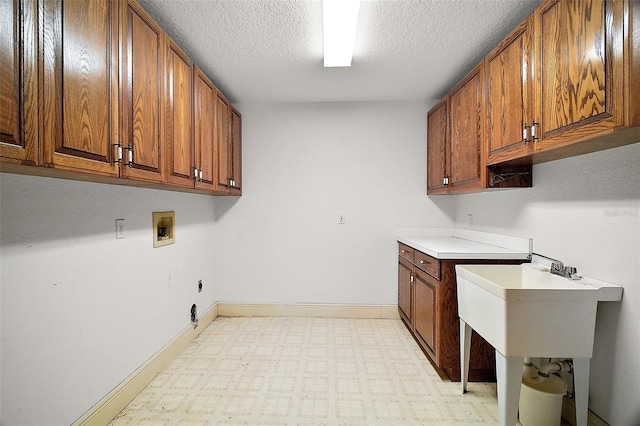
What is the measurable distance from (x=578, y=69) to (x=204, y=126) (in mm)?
2317

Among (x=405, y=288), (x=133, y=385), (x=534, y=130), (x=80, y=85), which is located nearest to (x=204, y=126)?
(x=80, y=85)

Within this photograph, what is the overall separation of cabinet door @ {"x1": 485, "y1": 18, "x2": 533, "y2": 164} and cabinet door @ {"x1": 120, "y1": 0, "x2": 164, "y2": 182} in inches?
80.8

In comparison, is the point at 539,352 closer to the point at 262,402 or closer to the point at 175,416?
the point at 262,402

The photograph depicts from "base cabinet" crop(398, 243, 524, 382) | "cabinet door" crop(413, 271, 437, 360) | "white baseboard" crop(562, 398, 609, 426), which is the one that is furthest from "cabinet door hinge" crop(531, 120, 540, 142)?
"white baseboard" crop(562, 398, 609, 426)

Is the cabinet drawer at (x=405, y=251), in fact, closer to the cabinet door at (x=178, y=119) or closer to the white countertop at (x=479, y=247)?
the white countertop at (x=479, y=247)

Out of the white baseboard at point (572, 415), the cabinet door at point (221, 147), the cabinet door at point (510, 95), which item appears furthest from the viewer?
the cabinet door at point (221, 147)

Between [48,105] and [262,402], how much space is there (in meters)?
1.88

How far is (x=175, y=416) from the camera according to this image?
1.74 metres

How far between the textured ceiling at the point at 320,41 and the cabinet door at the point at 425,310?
5.78 feet

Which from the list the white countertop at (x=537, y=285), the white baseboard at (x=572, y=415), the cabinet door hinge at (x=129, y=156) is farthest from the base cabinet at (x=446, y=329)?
the cabinet door hinge at (x=129, y=156)

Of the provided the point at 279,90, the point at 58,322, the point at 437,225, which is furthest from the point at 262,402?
the point at 279,90

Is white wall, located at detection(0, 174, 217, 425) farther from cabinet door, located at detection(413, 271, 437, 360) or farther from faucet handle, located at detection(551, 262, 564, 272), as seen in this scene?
faucet handle, located at detection(551, 262, 564, 272)

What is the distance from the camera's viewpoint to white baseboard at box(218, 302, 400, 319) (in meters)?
3.28

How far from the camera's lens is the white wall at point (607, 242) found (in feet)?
4.51
